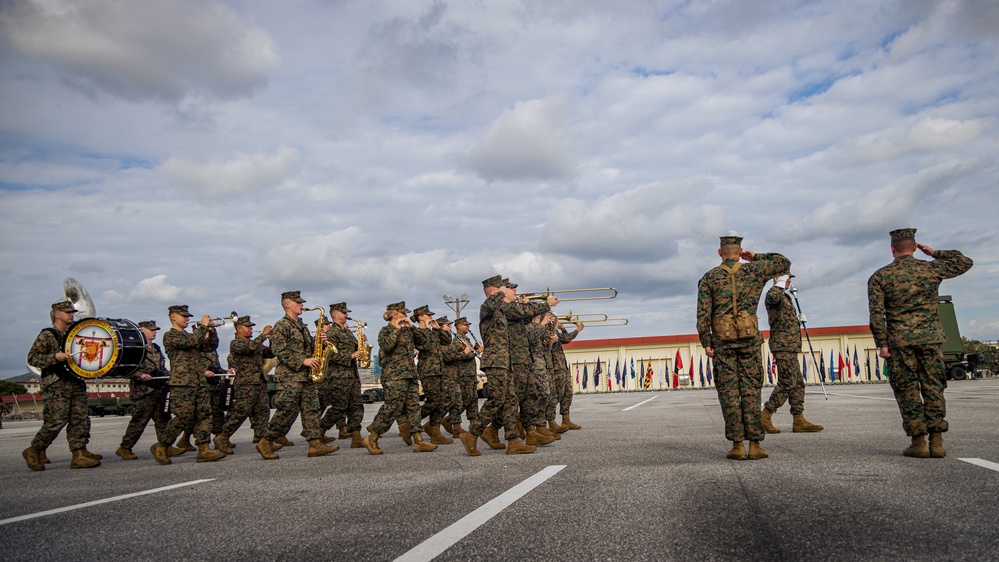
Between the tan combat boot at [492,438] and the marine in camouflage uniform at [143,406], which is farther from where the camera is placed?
the marine in camouflage uniform at [143,406]

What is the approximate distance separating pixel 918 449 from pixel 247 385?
8805 millimetres

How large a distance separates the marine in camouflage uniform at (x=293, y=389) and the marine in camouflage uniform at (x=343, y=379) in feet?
3.72

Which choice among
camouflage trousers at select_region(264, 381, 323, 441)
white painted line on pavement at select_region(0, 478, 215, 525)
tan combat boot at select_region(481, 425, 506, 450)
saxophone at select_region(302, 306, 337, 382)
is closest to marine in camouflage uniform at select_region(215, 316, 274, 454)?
saxophone at select_region(302, 306, 337, 382)

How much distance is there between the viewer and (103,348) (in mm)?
8898

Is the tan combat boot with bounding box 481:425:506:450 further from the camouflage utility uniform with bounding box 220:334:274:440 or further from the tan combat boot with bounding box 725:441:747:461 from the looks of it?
the camouflage utility uniform with bounding box 220:334:274:440

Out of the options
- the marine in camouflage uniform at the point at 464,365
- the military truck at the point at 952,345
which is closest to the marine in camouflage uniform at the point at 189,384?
the marine in camouflage uniform at the point at 464,365

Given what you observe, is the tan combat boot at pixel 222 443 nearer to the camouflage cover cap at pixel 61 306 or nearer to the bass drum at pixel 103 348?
the bass drum at pixel 103 348

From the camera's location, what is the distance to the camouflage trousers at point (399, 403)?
8.92 m

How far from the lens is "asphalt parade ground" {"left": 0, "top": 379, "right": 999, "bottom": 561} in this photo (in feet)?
10.4

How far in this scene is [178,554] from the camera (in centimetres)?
348

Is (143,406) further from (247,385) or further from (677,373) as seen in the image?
(677,373)

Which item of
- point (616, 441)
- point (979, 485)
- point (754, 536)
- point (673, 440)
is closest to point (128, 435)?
point (616, 441)

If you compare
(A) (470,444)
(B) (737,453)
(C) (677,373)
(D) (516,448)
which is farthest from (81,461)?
(C) (677,373)

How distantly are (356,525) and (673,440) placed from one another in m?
5.27
